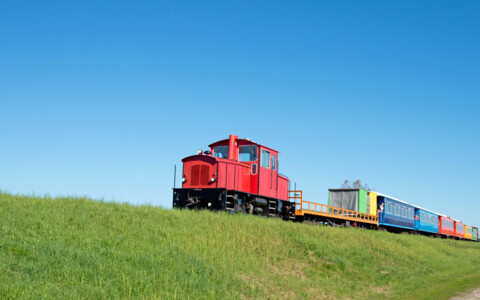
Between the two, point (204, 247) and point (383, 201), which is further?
point (383, 201)

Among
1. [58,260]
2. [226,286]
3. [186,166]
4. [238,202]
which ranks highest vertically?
[186,166]

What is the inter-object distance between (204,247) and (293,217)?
1130 centimetres

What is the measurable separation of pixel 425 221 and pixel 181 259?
3991 centimetres

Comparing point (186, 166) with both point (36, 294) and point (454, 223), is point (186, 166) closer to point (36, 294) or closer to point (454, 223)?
point (36, 294)

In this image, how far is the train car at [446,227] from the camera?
2009 inches

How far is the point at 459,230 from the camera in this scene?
5953 centimetres

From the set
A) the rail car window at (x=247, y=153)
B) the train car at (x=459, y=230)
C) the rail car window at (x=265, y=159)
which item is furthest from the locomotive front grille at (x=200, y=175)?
the train car at (x=459, y=230)

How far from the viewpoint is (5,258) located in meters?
9.37

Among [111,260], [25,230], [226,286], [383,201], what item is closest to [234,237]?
[226,286]

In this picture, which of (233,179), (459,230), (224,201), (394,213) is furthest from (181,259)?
(459,230)

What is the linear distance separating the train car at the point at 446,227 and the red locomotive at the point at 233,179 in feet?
115

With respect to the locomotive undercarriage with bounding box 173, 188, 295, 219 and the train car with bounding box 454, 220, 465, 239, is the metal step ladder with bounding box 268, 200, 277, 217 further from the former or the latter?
the train car with bounding box 454, 220, 465, 239

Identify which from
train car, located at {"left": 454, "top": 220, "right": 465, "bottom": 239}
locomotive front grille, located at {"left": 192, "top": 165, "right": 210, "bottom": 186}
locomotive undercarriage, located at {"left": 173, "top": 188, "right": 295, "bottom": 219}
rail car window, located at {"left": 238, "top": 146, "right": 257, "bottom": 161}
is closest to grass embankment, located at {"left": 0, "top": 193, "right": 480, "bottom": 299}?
locomotive undercarriage, located at {"left": 173, "top": 188, "right": 295, "bottom": 219}

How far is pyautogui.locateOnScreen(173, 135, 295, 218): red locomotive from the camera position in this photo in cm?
1972
